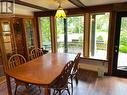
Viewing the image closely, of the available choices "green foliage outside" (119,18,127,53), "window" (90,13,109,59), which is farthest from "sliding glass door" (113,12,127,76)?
"window" (90,13,109,59)

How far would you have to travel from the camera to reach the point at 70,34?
448 cm

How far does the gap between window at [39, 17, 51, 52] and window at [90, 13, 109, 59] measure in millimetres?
1721

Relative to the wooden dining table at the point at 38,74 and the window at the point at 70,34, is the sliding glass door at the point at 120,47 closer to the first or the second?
the window at the point at 70,34

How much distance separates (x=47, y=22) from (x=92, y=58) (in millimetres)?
2230

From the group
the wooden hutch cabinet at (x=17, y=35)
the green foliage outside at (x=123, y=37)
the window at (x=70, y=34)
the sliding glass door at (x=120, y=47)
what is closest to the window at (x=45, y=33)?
the wooden hutch cabinet at (x=17, y=35)

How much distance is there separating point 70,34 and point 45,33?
3.59ft

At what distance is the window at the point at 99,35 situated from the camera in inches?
151

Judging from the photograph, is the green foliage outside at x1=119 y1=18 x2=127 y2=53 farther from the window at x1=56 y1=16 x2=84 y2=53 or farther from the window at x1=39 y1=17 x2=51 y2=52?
the window at x1=39 y1=17 x2=51 y2=52

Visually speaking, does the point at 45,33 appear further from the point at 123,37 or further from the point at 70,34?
the point at 123,37

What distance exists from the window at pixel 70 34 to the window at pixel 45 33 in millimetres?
420

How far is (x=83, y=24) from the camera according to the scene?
162 inches

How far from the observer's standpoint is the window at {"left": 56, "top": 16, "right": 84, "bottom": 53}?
14.0 ft

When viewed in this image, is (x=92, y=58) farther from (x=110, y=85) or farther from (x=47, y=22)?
(x=47, y=22)

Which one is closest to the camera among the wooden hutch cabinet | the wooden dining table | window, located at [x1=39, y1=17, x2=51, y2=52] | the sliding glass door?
the wooden dining table
